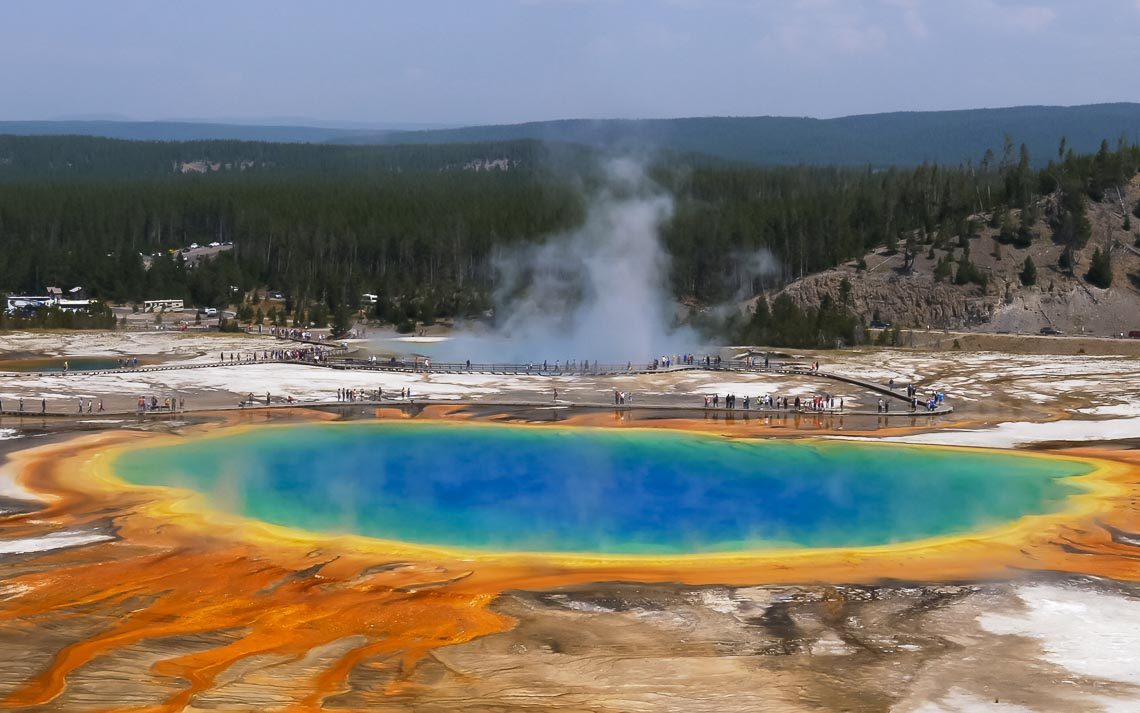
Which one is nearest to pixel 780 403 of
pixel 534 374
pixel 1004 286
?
pixel 534 374

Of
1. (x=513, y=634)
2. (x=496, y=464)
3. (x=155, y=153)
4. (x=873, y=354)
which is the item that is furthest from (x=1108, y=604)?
(x=155, y=153)

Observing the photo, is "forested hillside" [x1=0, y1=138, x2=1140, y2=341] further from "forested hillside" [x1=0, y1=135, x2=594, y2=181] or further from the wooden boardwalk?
"forested hillside" [x1=0, y1=135, x2=594, y2=181]

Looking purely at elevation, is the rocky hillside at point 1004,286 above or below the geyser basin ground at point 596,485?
above

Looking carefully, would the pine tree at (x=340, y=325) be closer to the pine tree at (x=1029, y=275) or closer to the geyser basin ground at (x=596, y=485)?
the geyser basin ground at (x=596, y=485)

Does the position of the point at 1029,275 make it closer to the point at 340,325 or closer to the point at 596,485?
the point at 340,325

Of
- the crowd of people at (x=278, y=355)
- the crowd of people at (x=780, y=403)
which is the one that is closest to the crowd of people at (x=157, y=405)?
the crowd of people at (x=278, y=355)

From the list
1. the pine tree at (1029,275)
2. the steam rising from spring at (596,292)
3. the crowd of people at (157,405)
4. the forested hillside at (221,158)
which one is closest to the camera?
the crowd of people at (157,405)

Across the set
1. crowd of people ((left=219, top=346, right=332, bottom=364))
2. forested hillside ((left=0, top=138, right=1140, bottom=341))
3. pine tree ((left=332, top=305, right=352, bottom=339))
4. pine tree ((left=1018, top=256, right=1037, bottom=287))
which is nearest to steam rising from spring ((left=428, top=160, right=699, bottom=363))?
forested hillside ((left=0, top=138, right=1140, bottom=341))

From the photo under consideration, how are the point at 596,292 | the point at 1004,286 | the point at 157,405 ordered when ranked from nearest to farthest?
1. the point at 157,405
2. the point at 596,292
3. the point at 1004,286
